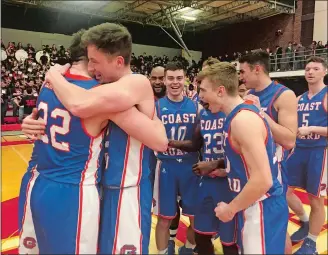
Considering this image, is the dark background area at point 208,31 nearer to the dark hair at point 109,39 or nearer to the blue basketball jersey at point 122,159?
the dark hair at point 109,39

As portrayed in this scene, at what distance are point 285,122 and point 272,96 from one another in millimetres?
255

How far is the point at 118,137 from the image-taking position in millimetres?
1928

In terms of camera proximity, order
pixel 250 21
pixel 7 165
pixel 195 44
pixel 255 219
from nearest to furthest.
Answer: pixel 255 219 < pixel 7 165 < pixel 250 21 < pixel 195 44

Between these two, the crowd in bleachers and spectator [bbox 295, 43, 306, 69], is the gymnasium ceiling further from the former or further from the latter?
spectator [bbox 295, 43, 306, 69]

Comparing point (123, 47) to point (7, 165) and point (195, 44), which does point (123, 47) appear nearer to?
point (7, 165)

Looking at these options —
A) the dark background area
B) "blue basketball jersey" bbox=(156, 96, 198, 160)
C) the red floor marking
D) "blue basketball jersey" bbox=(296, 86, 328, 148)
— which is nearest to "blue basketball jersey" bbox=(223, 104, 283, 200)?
"blue basketball jersey" bbox=(156, 96, 198, 160)

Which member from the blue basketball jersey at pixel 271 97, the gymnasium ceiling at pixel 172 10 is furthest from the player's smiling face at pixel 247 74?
the gymnasium ceiling at pixel 172 10

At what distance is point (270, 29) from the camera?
67.6ft

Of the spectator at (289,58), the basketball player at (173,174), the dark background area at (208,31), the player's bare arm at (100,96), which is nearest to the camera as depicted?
the player's bare arm at (100,96)

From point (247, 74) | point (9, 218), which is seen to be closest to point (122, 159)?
point (247, 74)

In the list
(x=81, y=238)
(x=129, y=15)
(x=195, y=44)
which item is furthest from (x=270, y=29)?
(x=81, y=238)

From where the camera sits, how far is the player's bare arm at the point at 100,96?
1.64m

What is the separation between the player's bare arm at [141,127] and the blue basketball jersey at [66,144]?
18cm

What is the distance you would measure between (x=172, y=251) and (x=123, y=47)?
2.30 m
